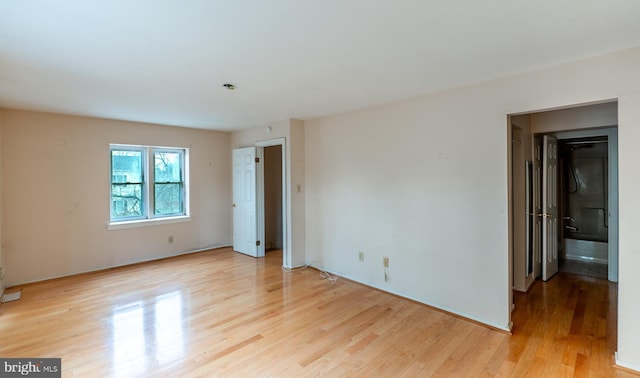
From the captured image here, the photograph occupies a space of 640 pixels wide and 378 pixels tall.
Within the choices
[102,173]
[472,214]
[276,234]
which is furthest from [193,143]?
[472,214]

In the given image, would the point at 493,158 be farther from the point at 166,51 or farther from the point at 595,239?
the point at 595,239

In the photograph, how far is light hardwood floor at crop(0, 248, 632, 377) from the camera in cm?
234

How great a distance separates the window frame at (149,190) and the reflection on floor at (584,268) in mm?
6436

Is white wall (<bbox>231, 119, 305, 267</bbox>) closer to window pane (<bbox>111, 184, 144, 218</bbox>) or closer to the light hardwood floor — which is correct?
the light hardwood floor

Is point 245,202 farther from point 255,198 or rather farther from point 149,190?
point 149,190

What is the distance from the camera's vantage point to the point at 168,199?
18.2 ft

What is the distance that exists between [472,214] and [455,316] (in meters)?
1.08

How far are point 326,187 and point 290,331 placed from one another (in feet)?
7.39

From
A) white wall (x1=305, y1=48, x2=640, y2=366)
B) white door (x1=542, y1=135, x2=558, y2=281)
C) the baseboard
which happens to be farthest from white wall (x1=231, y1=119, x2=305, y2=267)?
white door (x1=542, y1=135, x2=558, y2=281)

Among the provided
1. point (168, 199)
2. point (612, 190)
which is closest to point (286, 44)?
point (168, 199)

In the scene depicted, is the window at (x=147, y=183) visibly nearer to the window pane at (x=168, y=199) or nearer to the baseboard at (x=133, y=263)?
the window pane at (x=168, y=199)

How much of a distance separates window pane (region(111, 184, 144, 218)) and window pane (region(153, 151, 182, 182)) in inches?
15.5

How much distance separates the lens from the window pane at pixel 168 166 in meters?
5.41

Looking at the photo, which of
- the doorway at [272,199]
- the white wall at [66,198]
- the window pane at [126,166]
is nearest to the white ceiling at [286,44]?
the white wall at [66,198]
